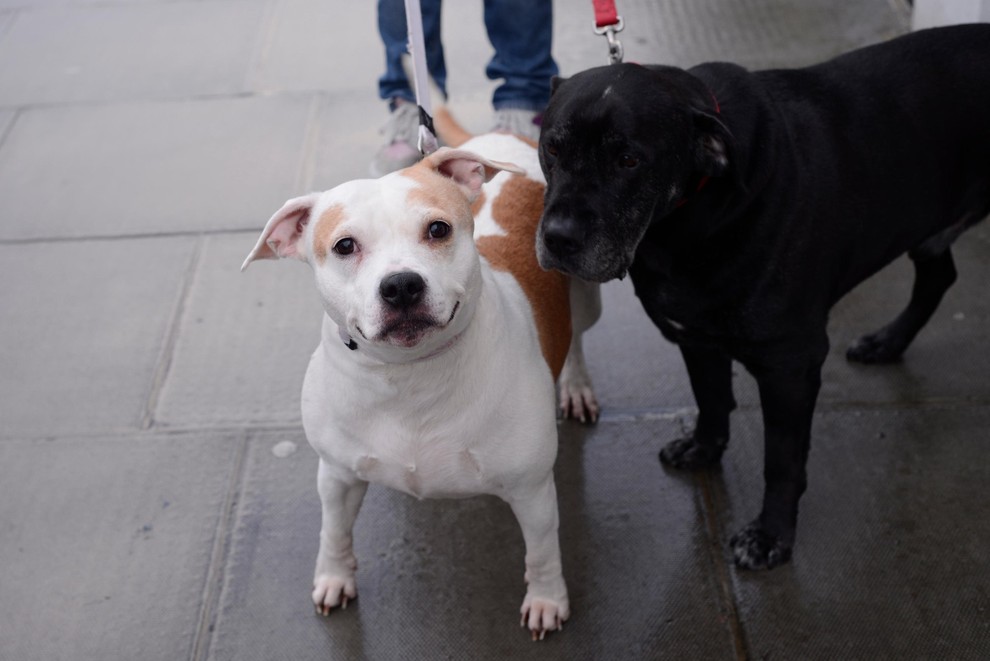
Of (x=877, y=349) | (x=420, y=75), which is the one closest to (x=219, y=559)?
(x=420, y=75)

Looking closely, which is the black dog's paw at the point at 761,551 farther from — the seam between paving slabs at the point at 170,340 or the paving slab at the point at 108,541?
the seam between paving slabs at the point at 170,340

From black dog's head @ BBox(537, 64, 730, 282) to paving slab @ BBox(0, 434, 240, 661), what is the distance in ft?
5.33

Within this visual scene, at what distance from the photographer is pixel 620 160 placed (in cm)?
261

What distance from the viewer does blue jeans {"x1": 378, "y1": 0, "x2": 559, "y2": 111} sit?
4367 millimetres

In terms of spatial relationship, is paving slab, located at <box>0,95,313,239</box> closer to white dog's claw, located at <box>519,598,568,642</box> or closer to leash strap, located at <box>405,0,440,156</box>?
leash strap, located at <box>405,0,440,156</box>

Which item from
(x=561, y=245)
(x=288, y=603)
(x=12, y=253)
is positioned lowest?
(x=12, y=253)

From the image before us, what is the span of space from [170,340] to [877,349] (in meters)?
2.77

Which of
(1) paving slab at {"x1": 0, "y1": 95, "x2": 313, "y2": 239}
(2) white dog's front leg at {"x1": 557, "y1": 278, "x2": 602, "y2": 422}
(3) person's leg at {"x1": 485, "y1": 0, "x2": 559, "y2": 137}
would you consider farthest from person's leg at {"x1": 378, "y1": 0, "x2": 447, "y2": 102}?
(2) white dog's front leg at {"x1": 557, "y1": 278, "x2": 602, "y2": 422}

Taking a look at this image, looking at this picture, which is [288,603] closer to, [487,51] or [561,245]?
[561,245]

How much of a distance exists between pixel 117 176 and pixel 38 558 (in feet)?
8.16

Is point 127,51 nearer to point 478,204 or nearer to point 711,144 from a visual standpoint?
point 478,204

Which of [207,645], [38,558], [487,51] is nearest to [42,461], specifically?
[38,558]

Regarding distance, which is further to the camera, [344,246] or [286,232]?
[286,232]

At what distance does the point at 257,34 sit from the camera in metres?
6.50
